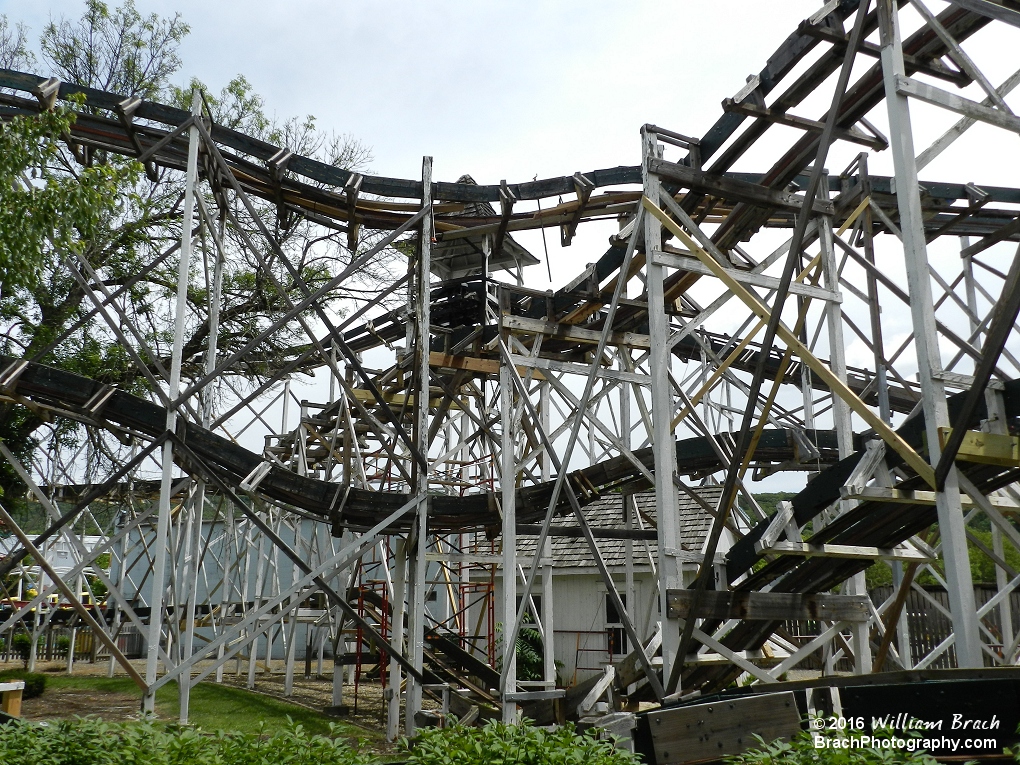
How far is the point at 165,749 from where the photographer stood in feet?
14.0

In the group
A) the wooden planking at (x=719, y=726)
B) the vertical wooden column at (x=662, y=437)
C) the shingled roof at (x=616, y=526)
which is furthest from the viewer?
the shingled roof at (x=616, y=526)

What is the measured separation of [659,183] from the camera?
29.2ft

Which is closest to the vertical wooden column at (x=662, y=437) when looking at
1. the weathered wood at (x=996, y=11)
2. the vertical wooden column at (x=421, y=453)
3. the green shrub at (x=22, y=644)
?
the weathered wood at (x=996, y=11)

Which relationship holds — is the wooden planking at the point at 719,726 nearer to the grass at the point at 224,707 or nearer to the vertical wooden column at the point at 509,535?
the vertical wooden column at the point at 509,535

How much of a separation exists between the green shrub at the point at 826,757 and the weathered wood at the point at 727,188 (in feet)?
20.2

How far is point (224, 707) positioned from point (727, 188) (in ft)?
39.2

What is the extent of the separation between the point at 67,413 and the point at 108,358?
4.38m

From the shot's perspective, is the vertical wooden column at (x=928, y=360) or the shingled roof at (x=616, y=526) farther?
the shingled roof at (x=616, y=526)

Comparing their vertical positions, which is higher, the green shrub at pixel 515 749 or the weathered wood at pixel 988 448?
the weathered wood at pixel 988 448

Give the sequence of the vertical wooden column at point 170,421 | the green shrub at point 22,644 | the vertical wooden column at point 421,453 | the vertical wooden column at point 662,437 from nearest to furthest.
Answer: the vertical wooden column at point 662,437, the vertical wooden column at point 170,421, the vertical wooden column at point 421,453, the green shrub at point 22,644

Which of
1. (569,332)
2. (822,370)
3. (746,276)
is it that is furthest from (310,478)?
(822,370)

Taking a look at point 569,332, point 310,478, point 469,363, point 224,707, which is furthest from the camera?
point 224,707

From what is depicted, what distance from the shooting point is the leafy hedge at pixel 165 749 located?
13.7 feet

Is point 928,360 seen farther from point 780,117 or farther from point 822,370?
point 780,117
